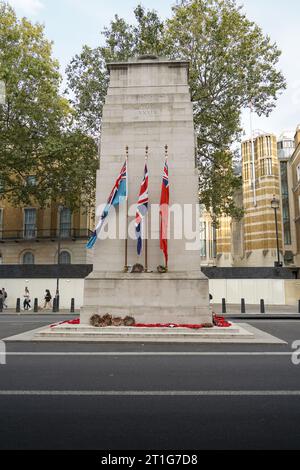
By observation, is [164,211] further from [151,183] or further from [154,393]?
[154,393]

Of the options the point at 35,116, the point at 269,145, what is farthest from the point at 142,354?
the point at 269,145

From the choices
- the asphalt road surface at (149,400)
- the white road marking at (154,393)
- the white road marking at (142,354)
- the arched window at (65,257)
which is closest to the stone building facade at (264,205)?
the arched window at (65,257)

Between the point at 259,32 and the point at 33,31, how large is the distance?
51.8 ft

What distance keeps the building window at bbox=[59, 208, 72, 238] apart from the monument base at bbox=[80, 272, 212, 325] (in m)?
28.0

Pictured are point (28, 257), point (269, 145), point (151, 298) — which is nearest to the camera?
point (151, 298)

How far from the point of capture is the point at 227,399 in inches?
188

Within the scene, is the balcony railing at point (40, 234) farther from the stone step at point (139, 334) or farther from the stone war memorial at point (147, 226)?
the stone step at point (139, 334)

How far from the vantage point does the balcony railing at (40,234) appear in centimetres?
3853

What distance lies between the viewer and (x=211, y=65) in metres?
24.1

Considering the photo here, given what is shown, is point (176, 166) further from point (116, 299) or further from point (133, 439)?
point (133, 439)

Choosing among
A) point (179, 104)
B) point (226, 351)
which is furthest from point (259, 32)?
point (226, 351)

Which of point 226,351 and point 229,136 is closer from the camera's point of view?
point 226,351

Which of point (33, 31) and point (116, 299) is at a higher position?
point (33, 31)

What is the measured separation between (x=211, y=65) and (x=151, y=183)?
14.8 meters
